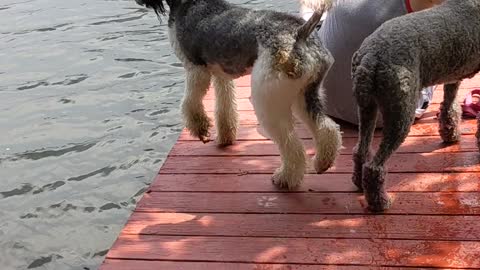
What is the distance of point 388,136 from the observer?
9.61 ft

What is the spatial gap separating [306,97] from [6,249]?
220cm

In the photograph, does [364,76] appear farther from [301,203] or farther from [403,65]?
[301,203]

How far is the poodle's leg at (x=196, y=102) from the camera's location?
361cm

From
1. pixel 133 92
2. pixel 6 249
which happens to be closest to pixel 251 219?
pixel 6 249

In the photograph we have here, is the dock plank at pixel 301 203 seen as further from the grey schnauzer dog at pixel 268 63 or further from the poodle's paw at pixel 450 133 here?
the poodle's paw at pixel 450 133

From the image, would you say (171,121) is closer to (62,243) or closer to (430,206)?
(62,243)

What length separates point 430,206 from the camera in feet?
10.2

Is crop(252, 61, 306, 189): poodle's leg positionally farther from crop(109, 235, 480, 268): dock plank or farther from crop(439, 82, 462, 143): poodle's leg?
crop(439, 82, 462, 143): poodle's leg

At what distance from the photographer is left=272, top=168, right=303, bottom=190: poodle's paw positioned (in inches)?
134

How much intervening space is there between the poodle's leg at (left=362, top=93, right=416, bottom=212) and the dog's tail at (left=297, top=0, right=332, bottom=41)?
21.0 inches

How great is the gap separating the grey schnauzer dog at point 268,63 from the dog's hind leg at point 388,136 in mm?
308

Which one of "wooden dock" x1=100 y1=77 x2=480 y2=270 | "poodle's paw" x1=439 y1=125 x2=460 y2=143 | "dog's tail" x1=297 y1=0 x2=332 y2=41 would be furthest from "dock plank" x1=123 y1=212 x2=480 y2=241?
"dog's tail" x1=297 y1=0 x2=332 y2=41

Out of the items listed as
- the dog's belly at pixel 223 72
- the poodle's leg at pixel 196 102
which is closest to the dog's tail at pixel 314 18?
the dog's belly at pixel 223 72

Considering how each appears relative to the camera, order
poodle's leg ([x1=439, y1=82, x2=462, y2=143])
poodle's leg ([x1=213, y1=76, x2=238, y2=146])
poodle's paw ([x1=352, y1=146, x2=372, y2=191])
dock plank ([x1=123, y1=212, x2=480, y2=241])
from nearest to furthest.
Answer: dock plank ([x1=123, y1=212, x2=480, y2=241]) < poodle's paw ([x1=352, y1=146, x2=372, y2=191]) < poodle's leg ([x1=439, y1=82, x2=462, y2=143]) < poodle's leg ([x1=213, y1=76, x2=238, y2=146])
